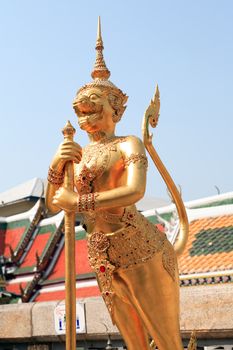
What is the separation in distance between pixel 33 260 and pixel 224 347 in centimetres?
825

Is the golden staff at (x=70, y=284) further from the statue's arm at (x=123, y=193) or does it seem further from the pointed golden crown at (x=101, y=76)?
the pointed golden crown at (x=101, y=76)

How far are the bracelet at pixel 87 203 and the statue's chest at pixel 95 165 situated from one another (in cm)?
21

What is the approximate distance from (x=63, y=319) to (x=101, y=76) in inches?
123

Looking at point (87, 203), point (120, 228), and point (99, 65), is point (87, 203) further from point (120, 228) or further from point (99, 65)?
point (99, 65)

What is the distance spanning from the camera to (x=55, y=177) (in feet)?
12.8

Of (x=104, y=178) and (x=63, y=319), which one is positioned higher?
(x=63, y=319)

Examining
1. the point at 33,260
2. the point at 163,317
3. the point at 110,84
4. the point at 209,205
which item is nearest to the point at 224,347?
the point at 163,317

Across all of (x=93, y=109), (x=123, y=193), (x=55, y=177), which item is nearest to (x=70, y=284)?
(x=123, y=193)

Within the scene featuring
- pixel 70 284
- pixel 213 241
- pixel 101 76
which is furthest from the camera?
pixel 213 241

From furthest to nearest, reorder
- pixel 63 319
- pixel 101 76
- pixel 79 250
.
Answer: pixel 79 250 → pixel 63 319 → pixel 101 76

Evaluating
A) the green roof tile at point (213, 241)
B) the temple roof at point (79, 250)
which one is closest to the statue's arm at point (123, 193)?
the temple roof at point (79, 250)

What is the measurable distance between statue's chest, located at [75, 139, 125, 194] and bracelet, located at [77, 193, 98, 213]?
0.21 m

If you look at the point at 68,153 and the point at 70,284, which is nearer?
the point at 70,284

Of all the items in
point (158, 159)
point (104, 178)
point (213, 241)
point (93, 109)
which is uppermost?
point (213, 241)
